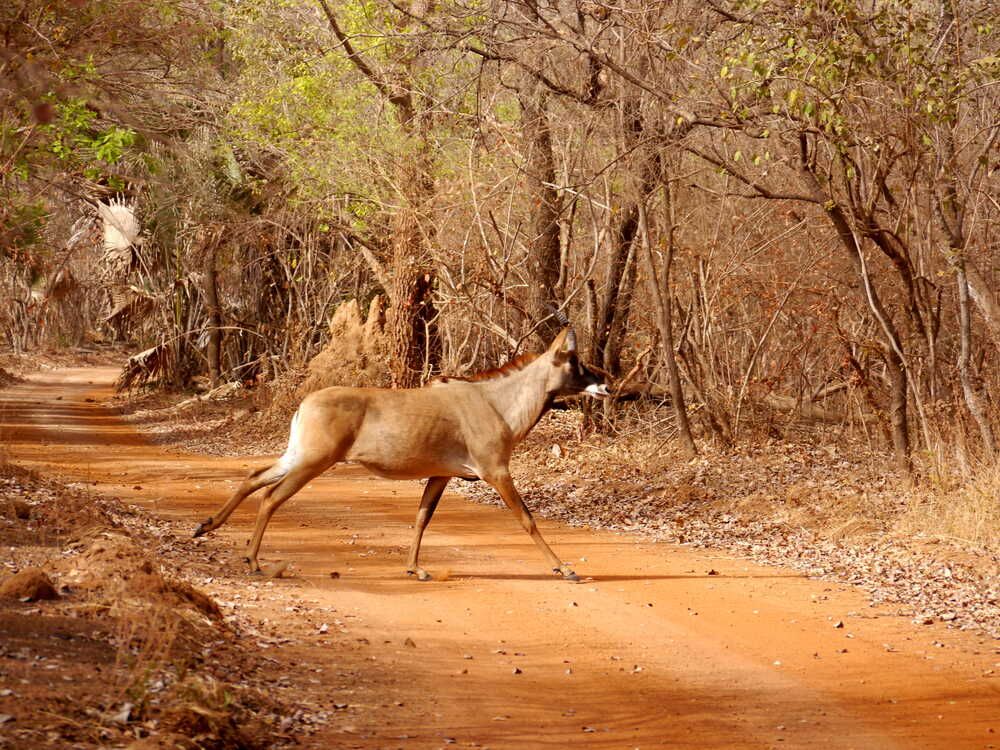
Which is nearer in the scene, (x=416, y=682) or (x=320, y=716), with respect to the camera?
(x=320, y=716)

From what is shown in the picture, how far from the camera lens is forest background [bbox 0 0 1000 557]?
1402cm

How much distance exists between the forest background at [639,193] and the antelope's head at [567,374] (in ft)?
9.61

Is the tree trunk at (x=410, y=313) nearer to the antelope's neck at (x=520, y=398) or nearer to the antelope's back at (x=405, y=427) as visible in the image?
the antelope's neck at (x=520, y=398)

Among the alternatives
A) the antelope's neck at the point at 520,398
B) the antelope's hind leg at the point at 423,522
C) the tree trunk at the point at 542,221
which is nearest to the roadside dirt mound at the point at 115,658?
the antelope's hind leg at the point at 423,522

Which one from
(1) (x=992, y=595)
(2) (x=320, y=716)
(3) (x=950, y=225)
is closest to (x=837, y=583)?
(1) (x=992, y=595)

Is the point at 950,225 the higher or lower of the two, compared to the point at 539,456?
higher

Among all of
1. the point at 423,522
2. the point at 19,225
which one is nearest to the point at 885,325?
the point at 423,522

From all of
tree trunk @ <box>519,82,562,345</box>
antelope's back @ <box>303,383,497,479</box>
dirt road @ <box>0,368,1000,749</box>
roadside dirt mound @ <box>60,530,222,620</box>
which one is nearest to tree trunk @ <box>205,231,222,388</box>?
tree trunk @ <box>519,82,562,345</box>

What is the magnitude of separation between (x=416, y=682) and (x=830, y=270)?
12.7 meters

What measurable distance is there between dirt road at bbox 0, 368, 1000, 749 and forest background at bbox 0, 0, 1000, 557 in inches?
118

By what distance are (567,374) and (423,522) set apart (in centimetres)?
190

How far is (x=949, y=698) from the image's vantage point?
26.0 ft

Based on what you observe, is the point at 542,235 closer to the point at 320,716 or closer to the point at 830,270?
the point at 830,270

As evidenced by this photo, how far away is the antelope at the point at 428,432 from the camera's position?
1122cm
